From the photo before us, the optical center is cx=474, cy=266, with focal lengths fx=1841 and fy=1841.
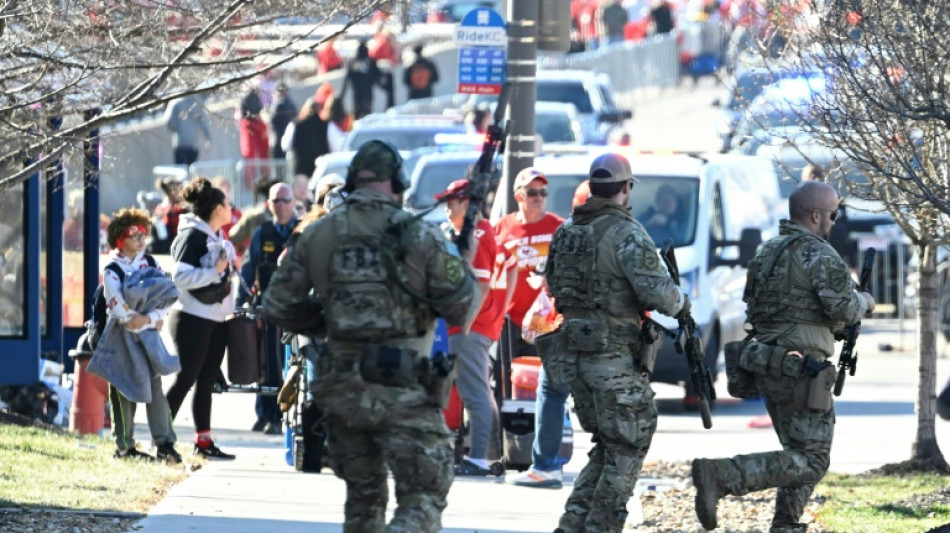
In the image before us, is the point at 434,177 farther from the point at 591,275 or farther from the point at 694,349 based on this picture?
the point at 591,275

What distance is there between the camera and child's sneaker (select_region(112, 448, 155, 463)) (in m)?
10.8

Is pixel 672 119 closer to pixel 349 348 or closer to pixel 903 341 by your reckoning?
pixel 903 341

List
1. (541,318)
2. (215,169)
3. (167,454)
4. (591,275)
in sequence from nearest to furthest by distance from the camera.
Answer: (591,275)
(541,318)
(167,454)
(215,169)

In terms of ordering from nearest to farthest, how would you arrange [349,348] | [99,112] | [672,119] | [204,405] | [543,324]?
[349,348]
[99,112]
[543,324]
[204,405]
[672,119]

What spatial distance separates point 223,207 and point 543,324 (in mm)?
2125

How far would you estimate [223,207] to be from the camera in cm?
1114

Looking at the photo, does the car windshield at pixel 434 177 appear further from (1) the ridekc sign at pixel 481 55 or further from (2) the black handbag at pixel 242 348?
(2) the black handbag at pixel 242 348

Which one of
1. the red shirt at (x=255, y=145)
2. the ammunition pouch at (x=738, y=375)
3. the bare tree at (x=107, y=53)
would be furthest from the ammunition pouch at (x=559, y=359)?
the red shirt at (x=255, y=145)

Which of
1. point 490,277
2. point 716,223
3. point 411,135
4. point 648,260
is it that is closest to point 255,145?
point 411,135

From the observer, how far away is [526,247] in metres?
11.1

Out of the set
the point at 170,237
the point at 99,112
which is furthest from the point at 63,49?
the point at 170,237

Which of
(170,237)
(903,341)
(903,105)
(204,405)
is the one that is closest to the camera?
(903,105)

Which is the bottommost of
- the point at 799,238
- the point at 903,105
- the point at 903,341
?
the point at 903,341

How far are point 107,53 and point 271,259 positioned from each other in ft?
12.3
